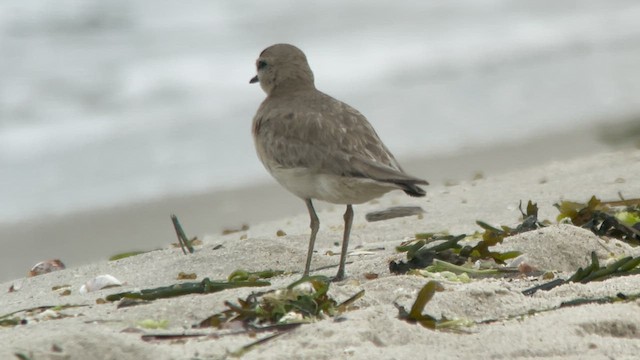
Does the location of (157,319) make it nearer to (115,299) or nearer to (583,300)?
(115,299)

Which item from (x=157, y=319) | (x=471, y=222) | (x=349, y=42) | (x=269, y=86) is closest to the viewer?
(x=157, y=319)

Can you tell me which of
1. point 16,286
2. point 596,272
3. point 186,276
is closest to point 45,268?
point 16,286

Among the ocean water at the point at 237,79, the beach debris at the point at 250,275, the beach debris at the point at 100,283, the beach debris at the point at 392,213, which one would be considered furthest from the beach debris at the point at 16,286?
the ocean water at the point at 237,79

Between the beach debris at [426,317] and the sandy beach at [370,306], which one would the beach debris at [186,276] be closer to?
the sandy beach at [370,306]

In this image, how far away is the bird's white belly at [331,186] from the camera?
16.1ft

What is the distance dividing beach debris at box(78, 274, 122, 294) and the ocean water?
4.11 meters

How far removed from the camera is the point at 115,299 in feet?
14.5

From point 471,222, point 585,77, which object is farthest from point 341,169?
point 585,77

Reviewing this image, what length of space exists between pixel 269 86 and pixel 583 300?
8.31ft

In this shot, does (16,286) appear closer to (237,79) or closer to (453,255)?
(453,255)

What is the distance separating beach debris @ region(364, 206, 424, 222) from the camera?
689 centimetres

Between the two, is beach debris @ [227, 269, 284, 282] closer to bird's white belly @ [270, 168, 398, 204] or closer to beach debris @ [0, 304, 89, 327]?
bird's white belly @ [270, 168, 398, 204]

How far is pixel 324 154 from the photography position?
5.09 meters

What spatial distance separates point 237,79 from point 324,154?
784 centimetres
